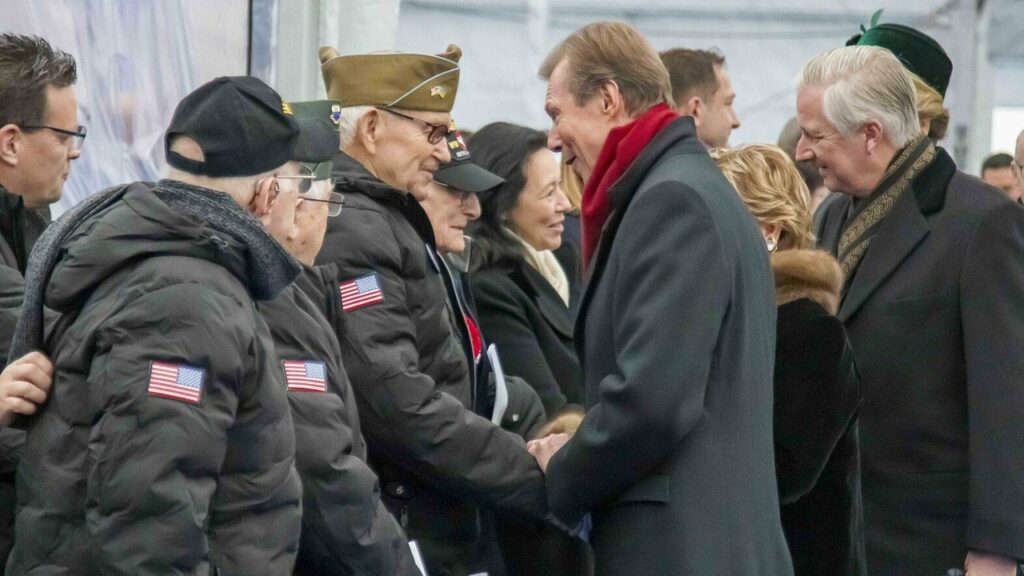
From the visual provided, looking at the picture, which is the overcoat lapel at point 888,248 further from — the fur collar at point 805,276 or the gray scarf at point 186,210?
the gray scarf at point 186,210

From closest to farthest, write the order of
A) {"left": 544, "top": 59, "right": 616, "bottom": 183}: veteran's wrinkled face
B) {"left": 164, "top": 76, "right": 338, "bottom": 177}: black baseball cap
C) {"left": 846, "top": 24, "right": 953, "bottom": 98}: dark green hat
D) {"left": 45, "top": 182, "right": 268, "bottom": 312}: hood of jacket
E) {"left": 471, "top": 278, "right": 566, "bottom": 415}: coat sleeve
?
1. {"left": 45, "top": 182, "right": 268, "bottom": 312}: hood of jacket
2. {"left": 164, "top": 76, "right": 338, "bottom": 177}: black baseball cap
3. {"left": 544, "top": 59, "right": 616, "bottom": 183}: veteran's wrinkled face
4. {"left": 846, "top": 24, "right": 953, "bottom": 98}: dark green hat
5. {"left": 471, "top": 278, "right": 566, "bottom": 415}: coat sleeve

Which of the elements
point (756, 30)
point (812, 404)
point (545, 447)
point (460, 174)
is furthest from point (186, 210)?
point (756, 30)

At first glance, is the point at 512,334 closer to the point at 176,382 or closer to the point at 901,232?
the point at 901,232

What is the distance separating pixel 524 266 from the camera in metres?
4.85

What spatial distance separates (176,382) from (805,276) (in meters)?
1.58

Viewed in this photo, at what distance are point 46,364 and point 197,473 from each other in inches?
13.6

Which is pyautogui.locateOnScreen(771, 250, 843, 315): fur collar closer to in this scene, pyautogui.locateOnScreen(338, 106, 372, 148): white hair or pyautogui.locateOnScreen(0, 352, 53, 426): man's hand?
pyautogui.locateOnScreen(338, 106, 372, 148): white hair

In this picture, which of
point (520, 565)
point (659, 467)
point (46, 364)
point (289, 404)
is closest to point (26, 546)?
point (46, 364)

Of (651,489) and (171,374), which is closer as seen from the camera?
(171,374)

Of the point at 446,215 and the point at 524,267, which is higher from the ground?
the point at 446,215

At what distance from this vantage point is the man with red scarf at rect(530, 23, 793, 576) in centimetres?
296

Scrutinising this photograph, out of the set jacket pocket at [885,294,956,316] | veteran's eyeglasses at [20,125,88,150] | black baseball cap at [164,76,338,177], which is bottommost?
jacket pocket at [885,294,956,316]

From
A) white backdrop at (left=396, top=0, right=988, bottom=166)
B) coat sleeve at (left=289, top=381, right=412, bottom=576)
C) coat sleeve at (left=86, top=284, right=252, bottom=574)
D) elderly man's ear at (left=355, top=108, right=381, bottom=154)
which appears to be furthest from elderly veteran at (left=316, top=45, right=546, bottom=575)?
white backdrop at (left=396, top=0, right=988, bottom=166)

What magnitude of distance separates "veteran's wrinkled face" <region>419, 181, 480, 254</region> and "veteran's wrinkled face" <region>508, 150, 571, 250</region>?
2.12 ft
